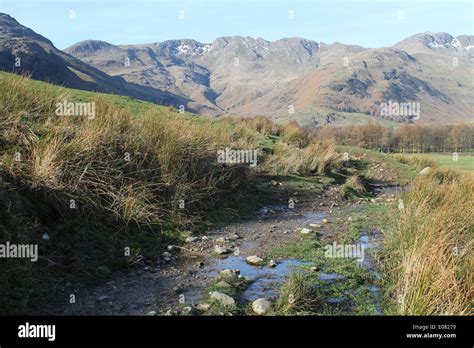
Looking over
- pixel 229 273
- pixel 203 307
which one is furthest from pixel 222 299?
pixel 229 273

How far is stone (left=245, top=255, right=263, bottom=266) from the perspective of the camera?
6520 millimetres

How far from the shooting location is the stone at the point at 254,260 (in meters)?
6.52

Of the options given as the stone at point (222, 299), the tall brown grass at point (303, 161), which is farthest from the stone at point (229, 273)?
the tall brown grass at point (303, 161)

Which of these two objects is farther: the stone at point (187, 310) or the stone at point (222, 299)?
the stone at point (222, 299)

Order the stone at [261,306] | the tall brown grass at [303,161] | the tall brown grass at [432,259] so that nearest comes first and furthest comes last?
the tall brown grass at [432,259], the stone at [261,306], the tall brown grass at [303,161]

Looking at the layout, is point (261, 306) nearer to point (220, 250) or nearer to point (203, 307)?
point (203, 307)

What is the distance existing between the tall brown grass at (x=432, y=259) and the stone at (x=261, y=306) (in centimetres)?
133

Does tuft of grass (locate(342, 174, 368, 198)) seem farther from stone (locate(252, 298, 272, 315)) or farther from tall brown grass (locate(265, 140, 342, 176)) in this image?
stone (locate(252, 298, 272, 315))

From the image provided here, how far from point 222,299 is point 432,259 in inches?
91.5

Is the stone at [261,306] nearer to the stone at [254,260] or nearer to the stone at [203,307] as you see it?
the stone at [203,307]

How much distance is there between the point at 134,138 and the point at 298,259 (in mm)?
3918

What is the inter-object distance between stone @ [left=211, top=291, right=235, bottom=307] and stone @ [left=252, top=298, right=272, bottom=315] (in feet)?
0.83
